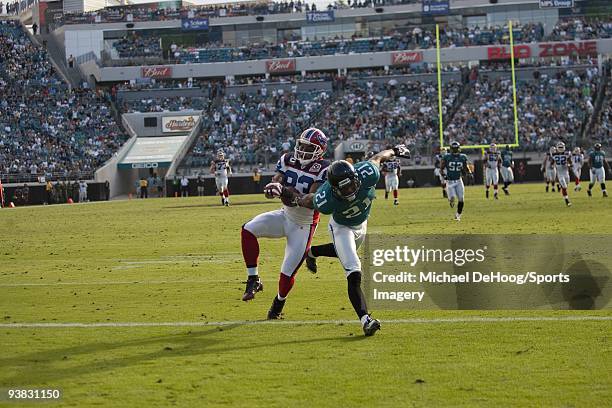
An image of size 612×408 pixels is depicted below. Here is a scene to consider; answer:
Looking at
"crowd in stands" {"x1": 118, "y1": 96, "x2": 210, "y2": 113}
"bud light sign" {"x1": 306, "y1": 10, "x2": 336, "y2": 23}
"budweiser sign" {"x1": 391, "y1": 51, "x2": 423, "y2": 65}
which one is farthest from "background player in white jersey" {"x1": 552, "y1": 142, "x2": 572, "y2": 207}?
"bud light sign" {"x1": 306, "y1": 10, "x2": 336, "y2": 23}

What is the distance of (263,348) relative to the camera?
8.18 m

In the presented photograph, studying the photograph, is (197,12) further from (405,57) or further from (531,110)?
(531,110)

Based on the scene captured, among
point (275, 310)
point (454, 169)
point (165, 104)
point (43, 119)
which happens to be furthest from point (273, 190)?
point (165, 104)

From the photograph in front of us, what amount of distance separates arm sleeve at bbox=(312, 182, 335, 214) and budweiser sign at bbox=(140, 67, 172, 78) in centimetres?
5936

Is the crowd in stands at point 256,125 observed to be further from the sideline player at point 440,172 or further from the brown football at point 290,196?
the brown football at point 290,196

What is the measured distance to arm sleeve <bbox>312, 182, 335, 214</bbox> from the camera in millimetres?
8891

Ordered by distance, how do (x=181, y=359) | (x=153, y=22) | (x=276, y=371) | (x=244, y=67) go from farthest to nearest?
1. (x=153, y=22)
2. (x=244, y=67)
3. (x=181, y=359)
4. (x=276, y=371)

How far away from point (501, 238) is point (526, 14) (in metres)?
53.0

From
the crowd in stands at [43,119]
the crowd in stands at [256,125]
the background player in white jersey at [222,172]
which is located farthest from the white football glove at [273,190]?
the crowd in stands at [43,119]

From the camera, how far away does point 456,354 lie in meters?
7.68

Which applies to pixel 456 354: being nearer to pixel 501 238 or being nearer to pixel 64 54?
pixel 501 238

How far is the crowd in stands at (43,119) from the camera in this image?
55.8 metres

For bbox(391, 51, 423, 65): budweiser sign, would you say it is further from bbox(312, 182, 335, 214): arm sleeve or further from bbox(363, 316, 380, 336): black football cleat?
bbox(363, 316, 380, 336): black football cleat

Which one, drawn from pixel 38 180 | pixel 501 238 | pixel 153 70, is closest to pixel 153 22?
pixel 153 70
